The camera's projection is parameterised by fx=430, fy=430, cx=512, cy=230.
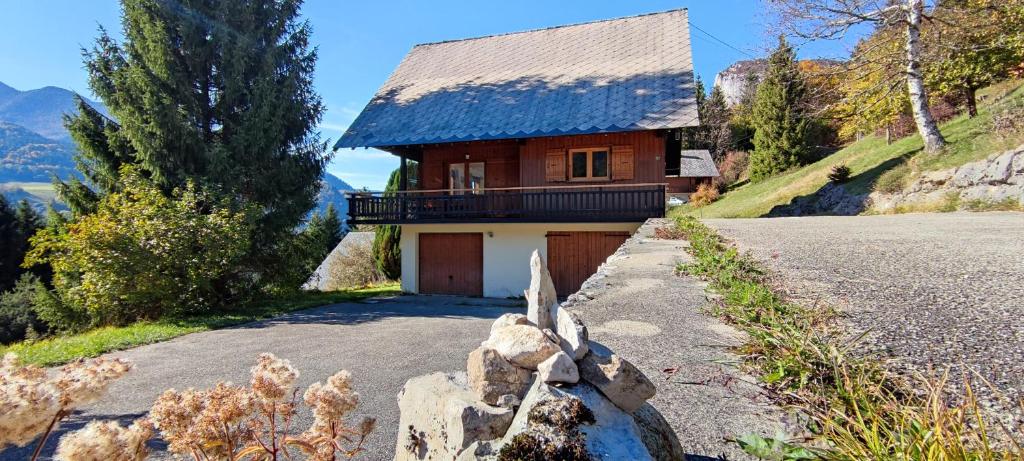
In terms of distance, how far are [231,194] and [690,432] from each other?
13.1 meters

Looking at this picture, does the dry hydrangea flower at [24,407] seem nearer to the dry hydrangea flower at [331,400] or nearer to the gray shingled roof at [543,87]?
the dry hydrangea flower at [331,400]

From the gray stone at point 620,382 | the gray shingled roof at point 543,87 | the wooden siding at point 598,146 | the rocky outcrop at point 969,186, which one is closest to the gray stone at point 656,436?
the gray stone at point 620,382

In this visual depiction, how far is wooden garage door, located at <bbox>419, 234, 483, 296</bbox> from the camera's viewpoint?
14.4 meters

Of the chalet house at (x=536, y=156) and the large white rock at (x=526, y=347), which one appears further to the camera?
the chalet house at (x=536, y=156)

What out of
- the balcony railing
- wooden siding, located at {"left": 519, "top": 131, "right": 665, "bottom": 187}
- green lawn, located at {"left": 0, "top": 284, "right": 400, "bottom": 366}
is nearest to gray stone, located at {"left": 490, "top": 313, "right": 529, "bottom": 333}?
green lawn, located at {"left": 0, "top": 284, "right": 400, "bottom": 366}

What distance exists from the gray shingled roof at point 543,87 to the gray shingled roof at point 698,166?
21.5m

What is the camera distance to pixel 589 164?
44.4ft

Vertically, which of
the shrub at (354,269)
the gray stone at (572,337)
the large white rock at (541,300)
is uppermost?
the large white rock at (541,300)

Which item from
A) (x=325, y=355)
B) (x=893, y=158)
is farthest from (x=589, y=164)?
(x=893, y=158)

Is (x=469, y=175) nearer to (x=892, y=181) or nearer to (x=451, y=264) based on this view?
(x=451, y=264)

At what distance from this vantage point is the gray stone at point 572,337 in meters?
1.25

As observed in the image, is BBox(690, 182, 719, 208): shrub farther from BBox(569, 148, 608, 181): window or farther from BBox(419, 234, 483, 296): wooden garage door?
BBox(419, 234, 483, 296): wooden garage door

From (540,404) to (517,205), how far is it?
1282 centimetres

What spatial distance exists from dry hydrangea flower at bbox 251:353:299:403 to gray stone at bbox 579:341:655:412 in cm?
85
